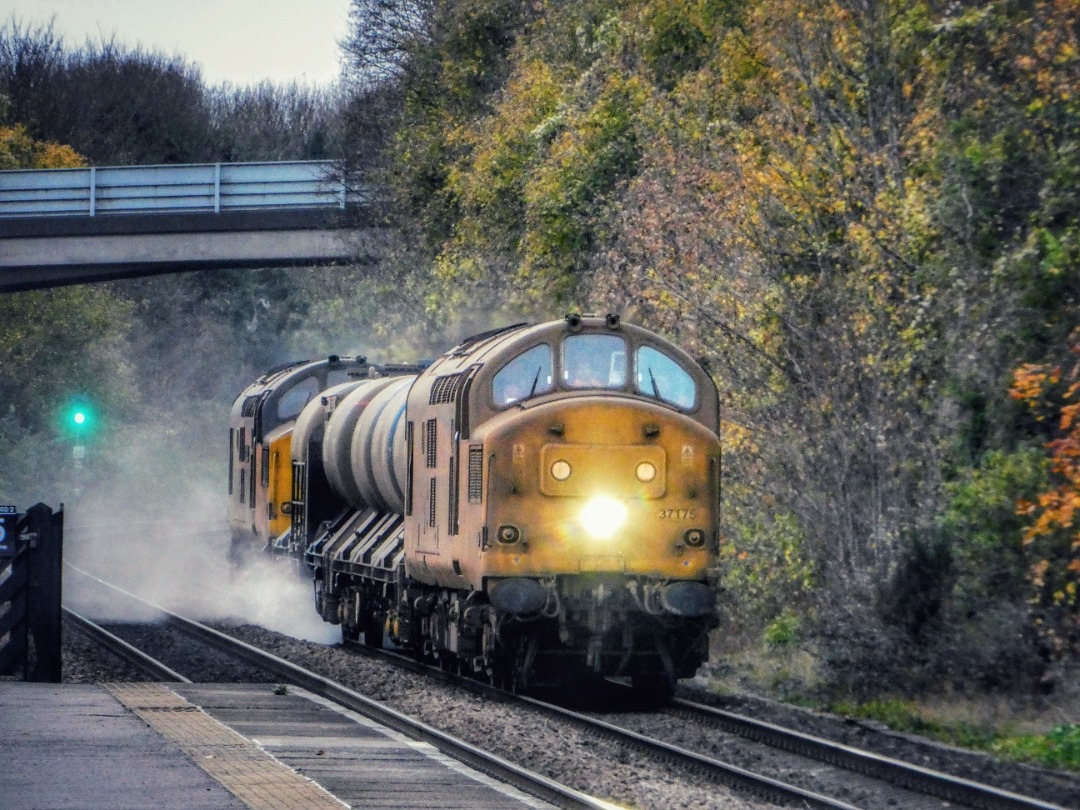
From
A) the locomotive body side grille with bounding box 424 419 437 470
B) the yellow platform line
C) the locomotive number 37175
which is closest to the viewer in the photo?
the yellow platform line

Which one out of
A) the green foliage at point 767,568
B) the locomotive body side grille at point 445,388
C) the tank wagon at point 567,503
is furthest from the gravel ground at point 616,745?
the locomotive body side grille at point 445,388

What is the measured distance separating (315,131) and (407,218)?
156 feet

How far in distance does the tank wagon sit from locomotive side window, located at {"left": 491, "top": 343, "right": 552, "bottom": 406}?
0.01 meters

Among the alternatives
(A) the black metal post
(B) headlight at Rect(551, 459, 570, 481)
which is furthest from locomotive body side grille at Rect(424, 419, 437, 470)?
(A) the black metal post

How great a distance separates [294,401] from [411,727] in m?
12.5

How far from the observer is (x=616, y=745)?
42.4 ft

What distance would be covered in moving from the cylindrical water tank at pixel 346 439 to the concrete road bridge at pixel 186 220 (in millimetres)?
18878

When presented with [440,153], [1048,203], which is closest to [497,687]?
[1048,203]

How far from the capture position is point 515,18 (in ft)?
121

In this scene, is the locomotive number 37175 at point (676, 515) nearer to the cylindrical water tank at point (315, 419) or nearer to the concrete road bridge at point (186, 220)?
the cylindrical water tank at point (315, 419)

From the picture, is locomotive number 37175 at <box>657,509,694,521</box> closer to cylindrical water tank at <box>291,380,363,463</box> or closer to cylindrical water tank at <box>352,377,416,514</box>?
cylindrical water tank at <box>352,377,416,514</box>

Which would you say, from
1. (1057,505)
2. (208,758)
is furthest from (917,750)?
(208,758)

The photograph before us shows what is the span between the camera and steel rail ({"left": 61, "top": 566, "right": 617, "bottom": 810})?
10.3 meters

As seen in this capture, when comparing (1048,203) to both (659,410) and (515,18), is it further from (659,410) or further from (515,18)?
(515,18)
